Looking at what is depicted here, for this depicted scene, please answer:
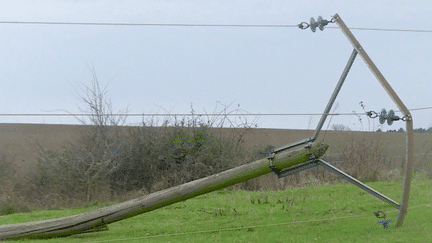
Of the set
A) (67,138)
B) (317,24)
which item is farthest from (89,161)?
(317,24)

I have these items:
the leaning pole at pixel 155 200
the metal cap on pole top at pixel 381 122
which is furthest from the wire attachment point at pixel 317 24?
the leaning pole at pixel 155 200

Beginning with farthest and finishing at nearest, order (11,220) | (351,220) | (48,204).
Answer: (48,204) → (11,220) → (351,220)

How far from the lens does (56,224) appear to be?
664 cm

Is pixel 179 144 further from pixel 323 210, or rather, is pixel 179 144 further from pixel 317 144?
pixel 317 144

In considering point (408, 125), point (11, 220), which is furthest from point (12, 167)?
point (408, 125)

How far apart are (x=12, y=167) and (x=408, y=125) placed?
30.3 ft

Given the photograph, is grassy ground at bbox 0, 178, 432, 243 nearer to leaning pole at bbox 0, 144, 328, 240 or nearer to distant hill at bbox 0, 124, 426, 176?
leaning pole at bbox 0, 144, 328, 240

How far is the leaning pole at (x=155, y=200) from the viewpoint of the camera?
18.3 ft

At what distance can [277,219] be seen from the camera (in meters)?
7.22

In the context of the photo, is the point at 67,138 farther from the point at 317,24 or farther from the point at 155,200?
the point at 317,24

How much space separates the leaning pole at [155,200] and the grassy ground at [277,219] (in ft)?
0.86

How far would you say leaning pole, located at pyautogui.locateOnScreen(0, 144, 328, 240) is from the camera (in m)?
5.59

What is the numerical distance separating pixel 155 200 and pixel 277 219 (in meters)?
2.40

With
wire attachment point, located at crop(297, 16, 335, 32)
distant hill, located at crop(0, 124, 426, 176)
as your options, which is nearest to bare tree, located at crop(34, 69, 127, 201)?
distant hill, located at crop(0, 124, 426, 176)
